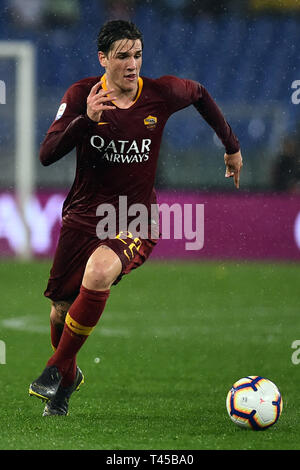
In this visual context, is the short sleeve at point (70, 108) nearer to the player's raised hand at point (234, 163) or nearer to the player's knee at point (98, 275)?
the player's knee at point (98, 275)

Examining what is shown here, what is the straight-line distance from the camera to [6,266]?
1123cm

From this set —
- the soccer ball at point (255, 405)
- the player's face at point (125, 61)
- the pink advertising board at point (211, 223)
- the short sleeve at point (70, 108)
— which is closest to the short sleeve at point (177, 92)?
the player's face at point (125, 61)

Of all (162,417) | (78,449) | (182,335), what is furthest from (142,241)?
(182,335)

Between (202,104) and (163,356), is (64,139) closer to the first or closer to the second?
(202,104)

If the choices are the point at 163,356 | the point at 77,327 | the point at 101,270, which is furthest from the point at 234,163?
the point at 163,356

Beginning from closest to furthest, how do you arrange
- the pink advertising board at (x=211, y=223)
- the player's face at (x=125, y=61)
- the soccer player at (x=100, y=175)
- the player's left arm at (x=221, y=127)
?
1. the soccer player at (x=100, y=175)
2. the player's face at (x=125, y=61)
3. the player's left arm at (x=221, y=127)
4. the pink advertising board at (x=211, y=223)

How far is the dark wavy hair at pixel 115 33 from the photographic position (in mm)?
4617

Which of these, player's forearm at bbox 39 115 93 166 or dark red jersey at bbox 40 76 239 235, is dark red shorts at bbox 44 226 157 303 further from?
player's forearm at bbox 39 115 93 166

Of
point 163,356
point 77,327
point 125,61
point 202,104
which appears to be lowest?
point 163,356

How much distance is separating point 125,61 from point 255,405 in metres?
1.71

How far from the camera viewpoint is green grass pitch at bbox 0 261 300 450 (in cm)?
418

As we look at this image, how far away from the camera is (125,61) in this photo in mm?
4609

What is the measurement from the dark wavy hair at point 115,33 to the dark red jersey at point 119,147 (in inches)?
7.6

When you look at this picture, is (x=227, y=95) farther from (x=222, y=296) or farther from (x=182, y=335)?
(x=182, y=335)
